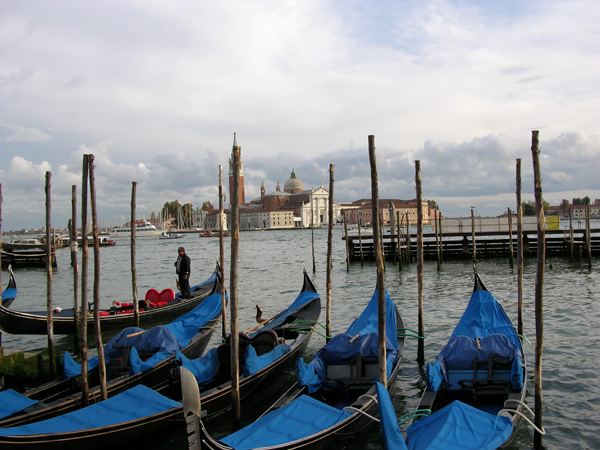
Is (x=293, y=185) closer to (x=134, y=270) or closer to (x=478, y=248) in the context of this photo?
(x=478, y=248)

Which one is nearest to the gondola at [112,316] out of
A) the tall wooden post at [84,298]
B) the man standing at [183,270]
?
the man standing at [183,270]

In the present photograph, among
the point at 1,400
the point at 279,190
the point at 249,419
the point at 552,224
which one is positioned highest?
the point at 279,190

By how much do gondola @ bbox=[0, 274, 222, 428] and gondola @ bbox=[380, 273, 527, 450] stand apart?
2.26 meters

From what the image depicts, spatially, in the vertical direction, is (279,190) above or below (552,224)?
above

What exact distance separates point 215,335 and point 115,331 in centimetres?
174

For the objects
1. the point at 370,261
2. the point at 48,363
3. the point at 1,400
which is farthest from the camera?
the point at 370,261

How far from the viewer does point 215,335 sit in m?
7.82

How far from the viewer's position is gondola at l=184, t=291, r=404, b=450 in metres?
3.24

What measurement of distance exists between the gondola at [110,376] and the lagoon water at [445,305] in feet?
3.29

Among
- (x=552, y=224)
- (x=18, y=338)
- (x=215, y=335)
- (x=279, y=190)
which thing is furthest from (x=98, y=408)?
(x=279, y=190)

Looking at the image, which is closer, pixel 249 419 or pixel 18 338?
pixel 249 419

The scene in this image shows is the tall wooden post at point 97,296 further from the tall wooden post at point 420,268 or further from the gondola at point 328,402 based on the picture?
the tall wooden post at point 420,268

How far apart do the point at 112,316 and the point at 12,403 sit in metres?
4.02

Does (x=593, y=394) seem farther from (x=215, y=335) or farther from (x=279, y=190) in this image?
(x=279, y=190)
